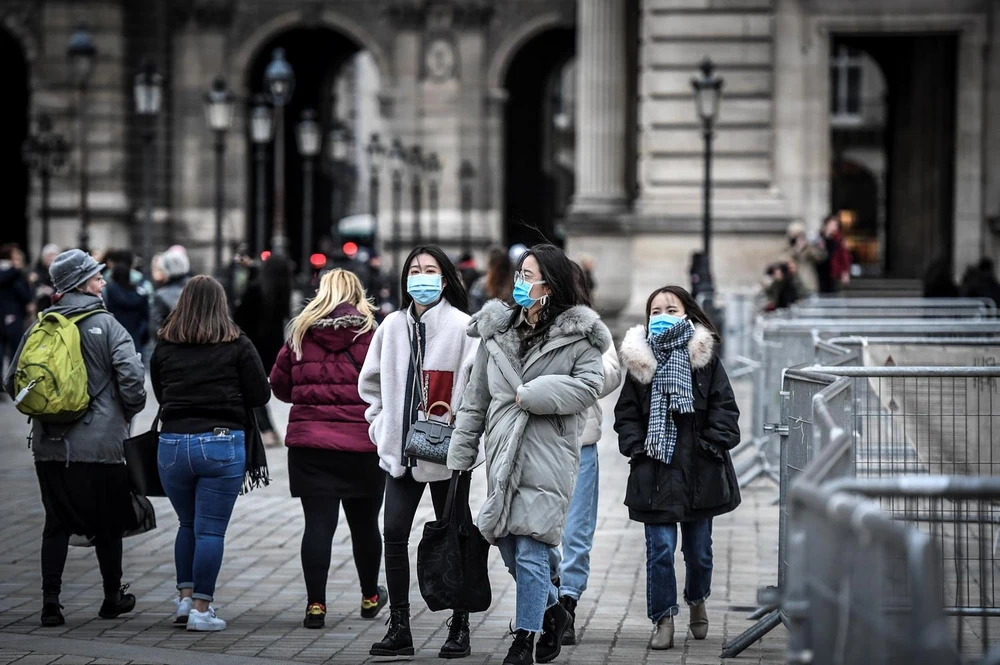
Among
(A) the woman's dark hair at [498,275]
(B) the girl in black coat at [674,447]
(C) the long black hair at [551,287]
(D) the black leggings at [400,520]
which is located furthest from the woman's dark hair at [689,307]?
(A) the woman's dark hair at [498,275]

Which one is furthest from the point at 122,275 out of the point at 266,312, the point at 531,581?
the point at 531,581

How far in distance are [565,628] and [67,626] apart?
99.7 inches

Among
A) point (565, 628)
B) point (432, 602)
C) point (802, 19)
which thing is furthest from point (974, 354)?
point (802, 19)

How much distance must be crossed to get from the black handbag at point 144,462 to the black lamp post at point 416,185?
132ft

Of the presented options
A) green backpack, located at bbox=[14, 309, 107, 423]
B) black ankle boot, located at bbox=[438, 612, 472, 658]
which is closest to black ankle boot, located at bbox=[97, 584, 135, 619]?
green backpack, located at bbox=[14, 309, 107, 423]

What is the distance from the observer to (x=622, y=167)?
102 ft

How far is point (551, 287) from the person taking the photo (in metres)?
7.88

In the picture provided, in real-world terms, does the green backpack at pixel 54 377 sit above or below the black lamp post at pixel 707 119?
below

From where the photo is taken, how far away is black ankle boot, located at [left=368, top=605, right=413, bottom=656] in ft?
26.7

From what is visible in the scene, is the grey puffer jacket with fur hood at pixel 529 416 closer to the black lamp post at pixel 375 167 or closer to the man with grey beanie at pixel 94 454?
the man with grey beanie at pixel 94 454

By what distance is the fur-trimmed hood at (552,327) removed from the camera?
7836 millimetres

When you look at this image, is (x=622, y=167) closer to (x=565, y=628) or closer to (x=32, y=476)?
(x=32, y=476)

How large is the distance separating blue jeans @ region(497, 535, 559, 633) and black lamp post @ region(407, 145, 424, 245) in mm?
41535

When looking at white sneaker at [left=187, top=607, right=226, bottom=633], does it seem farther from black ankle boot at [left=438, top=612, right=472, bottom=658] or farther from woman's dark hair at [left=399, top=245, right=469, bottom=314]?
woman's dark hair at [left=399, top=245, right=469, bottom=314]
